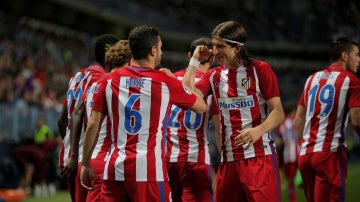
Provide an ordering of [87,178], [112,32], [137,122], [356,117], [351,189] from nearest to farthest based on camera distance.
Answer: [137,122], [87,178], [356,117], [351,189], [112,32]

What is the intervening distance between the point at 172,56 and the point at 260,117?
31.2 metres

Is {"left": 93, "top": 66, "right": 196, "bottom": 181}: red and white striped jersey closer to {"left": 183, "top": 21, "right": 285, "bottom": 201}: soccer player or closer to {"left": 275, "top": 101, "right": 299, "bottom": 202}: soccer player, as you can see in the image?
{"left": 183, "top": 21, "right": 285, "bottom": 201}: soccer player

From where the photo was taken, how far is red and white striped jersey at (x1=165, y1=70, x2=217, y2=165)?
22.6 feet

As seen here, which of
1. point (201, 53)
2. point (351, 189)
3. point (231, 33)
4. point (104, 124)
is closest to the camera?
point (201, 53)

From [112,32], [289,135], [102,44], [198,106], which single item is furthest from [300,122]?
[112,32]

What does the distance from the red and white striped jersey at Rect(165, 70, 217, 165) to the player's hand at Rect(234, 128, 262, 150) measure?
1391 mm

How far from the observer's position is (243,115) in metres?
5.91

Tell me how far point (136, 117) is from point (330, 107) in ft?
8.34

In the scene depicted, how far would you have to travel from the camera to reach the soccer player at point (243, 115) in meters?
5.80

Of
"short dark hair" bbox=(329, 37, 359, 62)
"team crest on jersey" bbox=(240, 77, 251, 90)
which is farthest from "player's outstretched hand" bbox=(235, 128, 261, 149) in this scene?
"short dark hair" bbox=(329, 37, 359, 62)

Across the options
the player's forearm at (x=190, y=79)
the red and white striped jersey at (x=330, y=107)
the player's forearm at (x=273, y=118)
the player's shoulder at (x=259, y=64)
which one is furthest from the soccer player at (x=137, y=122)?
the red and white striped jersey at (x=330, y=107)

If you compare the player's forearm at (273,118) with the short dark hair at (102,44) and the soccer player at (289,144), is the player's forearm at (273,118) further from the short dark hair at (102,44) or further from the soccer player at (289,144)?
the soccer player at (289,144)

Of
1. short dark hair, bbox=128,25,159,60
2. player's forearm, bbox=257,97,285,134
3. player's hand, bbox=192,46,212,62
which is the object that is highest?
short dark hair, bbox=128,25,159,60

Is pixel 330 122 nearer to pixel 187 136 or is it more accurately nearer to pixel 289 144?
pixel 187 136
